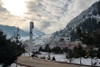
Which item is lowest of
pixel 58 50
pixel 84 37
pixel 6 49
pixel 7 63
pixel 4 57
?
pixel 58 50

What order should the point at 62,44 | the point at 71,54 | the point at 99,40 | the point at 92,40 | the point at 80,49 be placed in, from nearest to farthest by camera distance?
the point at 99,40 → the point at 92,40 → the point at 80,49 → the point at 71,54 → the point at 62,44

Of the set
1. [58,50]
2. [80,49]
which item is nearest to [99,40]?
[80,49]

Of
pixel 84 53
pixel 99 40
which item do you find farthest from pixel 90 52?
pixel 99 40

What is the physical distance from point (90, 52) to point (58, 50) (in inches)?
1421

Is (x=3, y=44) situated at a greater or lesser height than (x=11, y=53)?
greater

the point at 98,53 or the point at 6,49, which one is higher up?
the point at 6,49

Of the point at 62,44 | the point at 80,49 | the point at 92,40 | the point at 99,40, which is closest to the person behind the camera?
the point at 99,40

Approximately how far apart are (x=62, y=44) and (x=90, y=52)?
2180 inches

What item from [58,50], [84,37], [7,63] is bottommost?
[58,50]

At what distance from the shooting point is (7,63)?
29.9ft

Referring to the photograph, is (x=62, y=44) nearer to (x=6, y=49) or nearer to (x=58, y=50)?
(x=58, y=50)

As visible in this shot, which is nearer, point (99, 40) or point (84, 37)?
point (99, 40)

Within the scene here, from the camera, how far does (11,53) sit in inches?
366

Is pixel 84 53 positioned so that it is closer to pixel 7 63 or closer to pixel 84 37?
pixel 84 37
